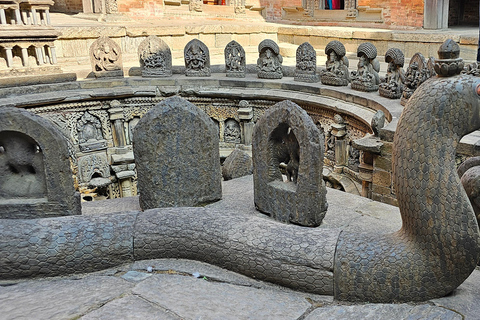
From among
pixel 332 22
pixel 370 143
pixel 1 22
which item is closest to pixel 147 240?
pixel 370 143

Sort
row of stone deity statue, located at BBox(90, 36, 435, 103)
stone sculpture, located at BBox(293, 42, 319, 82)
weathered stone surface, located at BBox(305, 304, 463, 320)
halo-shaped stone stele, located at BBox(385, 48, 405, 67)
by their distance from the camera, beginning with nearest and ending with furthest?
1. weathered stone surface, located at BBox(305, 304, 463, 320)
2. halo-shaped stone stele, located at BBox(385, 48, 405, 67)
3. row of stone deity statue, located at BBox(90, 36, 435, 103)
4. stone sculpture, located at BBox(293, 42, 319, 82)

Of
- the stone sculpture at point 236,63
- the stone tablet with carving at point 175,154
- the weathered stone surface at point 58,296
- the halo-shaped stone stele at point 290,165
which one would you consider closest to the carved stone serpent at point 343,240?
the weathered stone surface at point 58,296

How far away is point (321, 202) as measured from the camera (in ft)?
12.0

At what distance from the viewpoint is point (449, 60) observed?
2461mm

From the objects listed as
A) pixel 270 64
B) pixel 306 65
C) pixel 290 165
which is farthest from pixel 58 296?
pixel 270 64

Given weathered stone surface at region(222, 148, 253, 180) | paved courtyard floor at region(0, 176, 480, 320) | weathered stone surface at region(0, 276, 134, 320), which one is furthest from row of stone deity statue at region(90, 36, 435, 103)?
weathered stone surface at region(0, 276, 134, 320)

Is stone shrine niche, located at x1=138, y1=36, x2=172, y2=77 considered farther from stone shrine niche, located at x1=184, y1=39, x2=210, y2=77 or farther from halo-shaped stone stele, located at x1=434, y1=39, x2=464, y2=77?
halo-shaped stone stele, located at x1=434, y1=39, x2=464, y2=77

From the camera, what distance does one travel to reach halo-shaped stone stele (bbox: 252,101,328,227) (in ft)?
11.5

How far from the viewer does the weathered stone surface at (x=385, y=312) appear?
2361 millimetres

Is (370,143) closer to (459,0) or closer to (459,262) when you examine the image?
(459,262)

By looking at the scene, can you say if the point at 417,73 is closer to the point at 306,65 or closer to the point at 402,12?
the point at 306,65

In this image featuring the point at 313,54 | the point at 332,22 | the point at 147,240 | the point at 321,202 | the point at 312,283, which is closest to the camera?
the point at 312,283

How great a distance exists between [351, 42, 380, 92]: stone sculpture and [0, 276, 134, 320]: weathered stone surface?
648 cm

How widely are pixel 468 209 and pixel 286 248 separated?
1.01 metres
